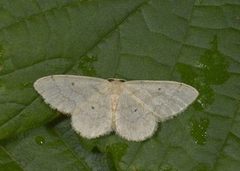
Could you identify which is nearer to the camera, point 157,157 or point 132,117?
point 157,157

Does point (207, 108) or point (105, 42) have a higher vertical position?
point (105, 42)

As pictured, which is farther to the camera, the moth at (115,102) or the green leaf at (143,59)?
the moth at (115,102)

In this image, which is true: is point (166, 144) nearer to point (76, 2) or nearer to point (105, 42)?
point (105, 42)

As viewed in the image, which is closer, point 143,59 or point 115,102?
point 143,59

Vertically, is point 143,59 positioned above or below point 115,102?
above

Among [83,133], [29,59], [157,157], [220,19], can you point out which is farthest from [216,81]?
[29,59]
